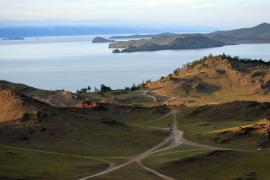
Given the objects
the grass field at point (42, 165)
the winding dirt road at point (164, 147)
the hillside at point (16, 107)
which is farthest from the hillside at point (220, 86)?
the grass field at point (42, 165)

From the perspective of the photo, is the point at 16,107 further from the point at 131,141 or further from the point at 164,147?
the point at 164,147

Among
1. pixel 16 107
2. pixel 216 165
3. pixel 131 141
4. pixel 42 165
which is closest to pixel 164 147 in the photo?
pixel 131 141

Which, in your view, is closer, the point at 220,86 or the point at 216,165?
the point at 216,165

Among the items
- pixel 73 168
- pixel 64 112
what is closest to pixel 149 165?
pixel 73 168

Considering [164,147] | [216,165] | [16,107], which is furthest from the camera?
[16,107]

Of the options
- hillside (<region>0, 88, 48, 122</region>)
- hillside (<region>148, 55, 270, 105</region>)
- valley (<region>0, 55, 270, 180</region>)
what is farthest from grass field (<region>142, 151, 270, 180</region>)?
hillside (<region>148, 55, 270, 105</region>)

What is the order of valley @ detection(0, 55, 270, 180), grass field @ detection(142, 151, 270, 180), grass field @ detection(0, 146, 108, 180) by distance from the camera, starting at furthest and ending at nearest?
valley @ detection(0, 55, 270, 180) < grass field @ detection(142, 151, 270, 180) < grass field @ detection(0, 146, 108, 180)

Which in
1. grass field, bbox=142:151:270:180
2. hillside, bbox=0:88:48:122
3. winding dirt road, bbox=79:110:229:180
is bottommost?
winding dirt road, bbox=79:110:229:180

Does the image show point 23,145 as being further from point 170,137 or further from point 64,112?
point 170,137

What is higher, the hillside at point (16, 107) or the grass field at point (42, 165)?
the hillside at point (16, 107)

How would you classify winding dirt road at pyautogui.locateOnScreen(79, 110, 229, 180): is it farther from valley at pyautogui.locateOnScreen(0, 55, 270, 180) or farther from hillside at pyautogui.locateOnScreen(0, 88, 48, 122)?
hillside at pyautogui.locateOnScreen(0, 88, 48, 122)

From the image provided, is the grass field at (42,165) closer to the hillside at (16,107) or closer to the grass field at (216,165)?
the grass field at (216,165)
